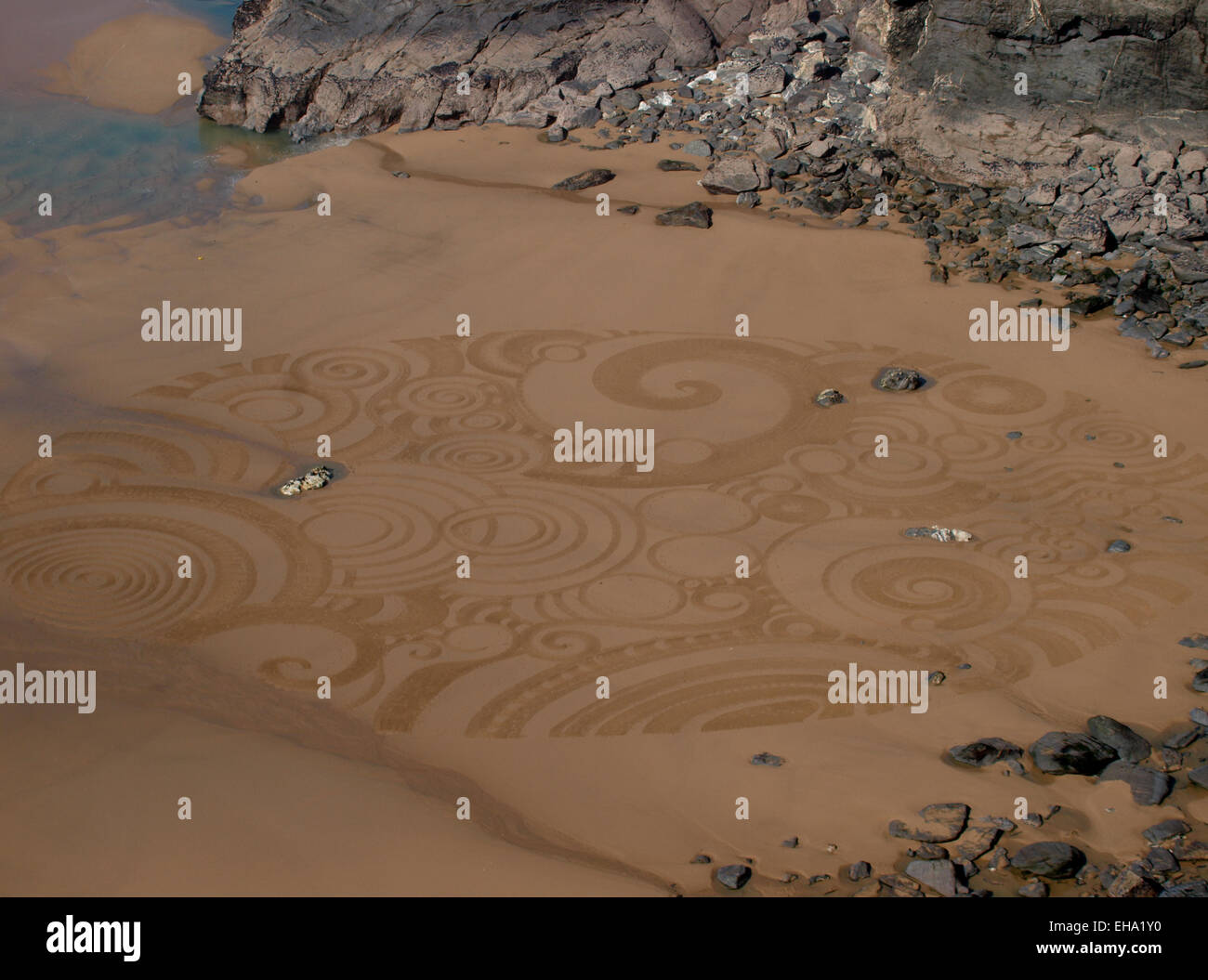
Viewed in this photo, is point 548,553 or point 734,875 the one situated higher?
point 548,553

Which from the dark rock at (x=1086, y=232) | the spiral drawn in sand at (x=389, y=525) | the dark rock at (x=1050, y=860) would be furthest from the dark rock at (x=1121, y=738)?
the dark rock at (x=1086, y=232)

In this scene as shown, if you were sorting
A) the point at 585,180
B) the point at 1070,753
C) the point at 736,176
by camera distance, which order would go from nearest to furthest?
the point at 1070,753 < the point at 736,176 < the point at 585,180

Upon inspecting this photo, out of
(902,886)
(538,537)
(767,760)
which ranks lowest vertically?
(902,886)

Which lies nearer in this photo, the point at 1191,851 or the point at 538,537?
the point at 1191,851

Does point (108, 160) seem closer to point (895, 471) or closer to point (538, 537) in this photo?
point (538, 537)

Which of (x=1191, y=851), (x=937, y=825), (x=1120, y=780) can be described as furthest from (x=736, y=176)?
(x=1191, y=851)

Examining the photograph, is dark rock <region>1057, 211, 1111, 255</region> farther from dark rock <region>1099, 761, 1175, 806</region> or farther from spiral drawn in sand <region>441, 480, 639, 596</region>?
dark rock <region>1099, 761, 1175, 806</region>

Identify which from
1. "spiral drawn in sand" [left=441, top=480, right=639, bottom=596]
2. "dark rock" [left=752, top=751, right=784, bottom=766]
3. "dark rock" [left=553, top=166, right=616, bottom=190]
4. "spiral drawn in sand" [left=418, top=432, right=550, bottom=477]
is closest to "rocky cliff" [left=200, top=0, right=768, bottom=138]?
"dark rock" [left=553, top=166, right=616, bottom=190]
